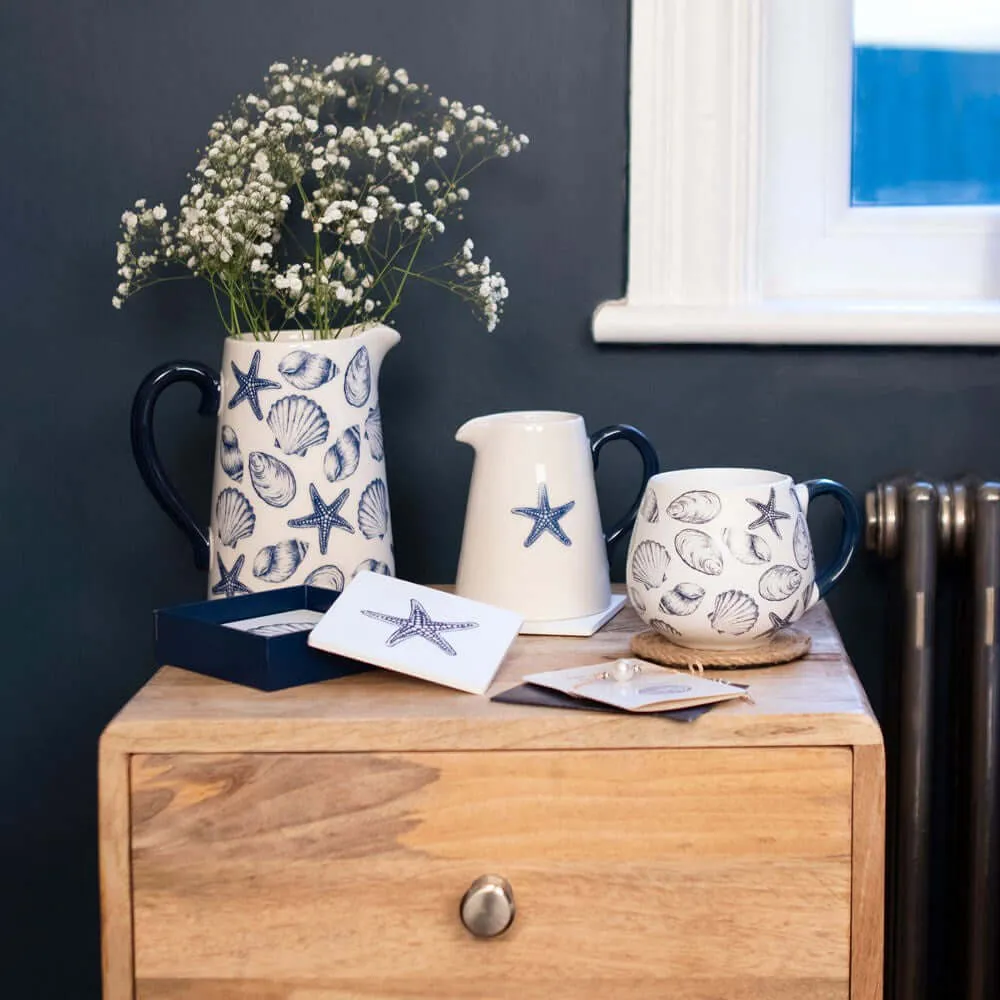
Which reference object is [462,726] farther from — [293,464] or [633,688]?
[293,464]

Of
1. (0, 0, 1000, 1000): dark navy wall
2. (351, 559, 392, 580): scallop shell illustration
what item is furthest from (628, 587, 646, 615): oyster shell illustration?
(0, 0, 1000, 1000): dark navy wall

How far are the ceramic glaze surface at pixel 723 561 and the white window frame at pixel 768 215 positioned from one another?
0.34m

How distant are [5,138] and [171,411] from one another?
315 mm

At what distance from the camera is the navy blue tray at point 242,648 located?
92 cm

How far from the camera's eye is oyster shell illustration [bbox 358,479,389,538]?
108cm

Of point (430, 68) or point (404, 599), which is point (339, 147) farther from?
point (404, 599)

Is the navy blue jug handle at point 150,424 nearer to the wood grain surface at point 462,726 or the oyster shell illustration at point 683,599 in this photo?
the wood grain surface at point 462,726

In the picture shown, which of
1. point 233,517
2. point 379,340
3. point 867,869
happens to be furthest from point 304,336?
point 867,869

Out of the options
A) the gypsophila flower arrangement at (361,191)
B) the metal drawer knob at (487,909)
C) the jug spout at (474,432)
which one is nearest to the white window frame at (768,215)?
the gypsophila flower arrangement at (361,191)

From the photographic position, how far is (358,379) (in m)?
1.07

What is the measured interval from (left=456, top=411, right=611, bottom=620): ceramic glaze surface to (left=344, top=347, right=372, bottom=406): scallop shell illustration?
0.09 meters

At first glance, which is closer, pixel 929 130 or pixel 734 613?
pixel 734 613

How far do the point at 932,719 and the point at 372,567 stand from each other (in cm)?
57

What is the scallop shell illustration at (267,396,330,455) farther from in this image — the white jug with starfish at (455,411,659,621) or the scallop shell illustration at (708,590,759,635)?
the scallop shell illustration at (708,590,759,635)
